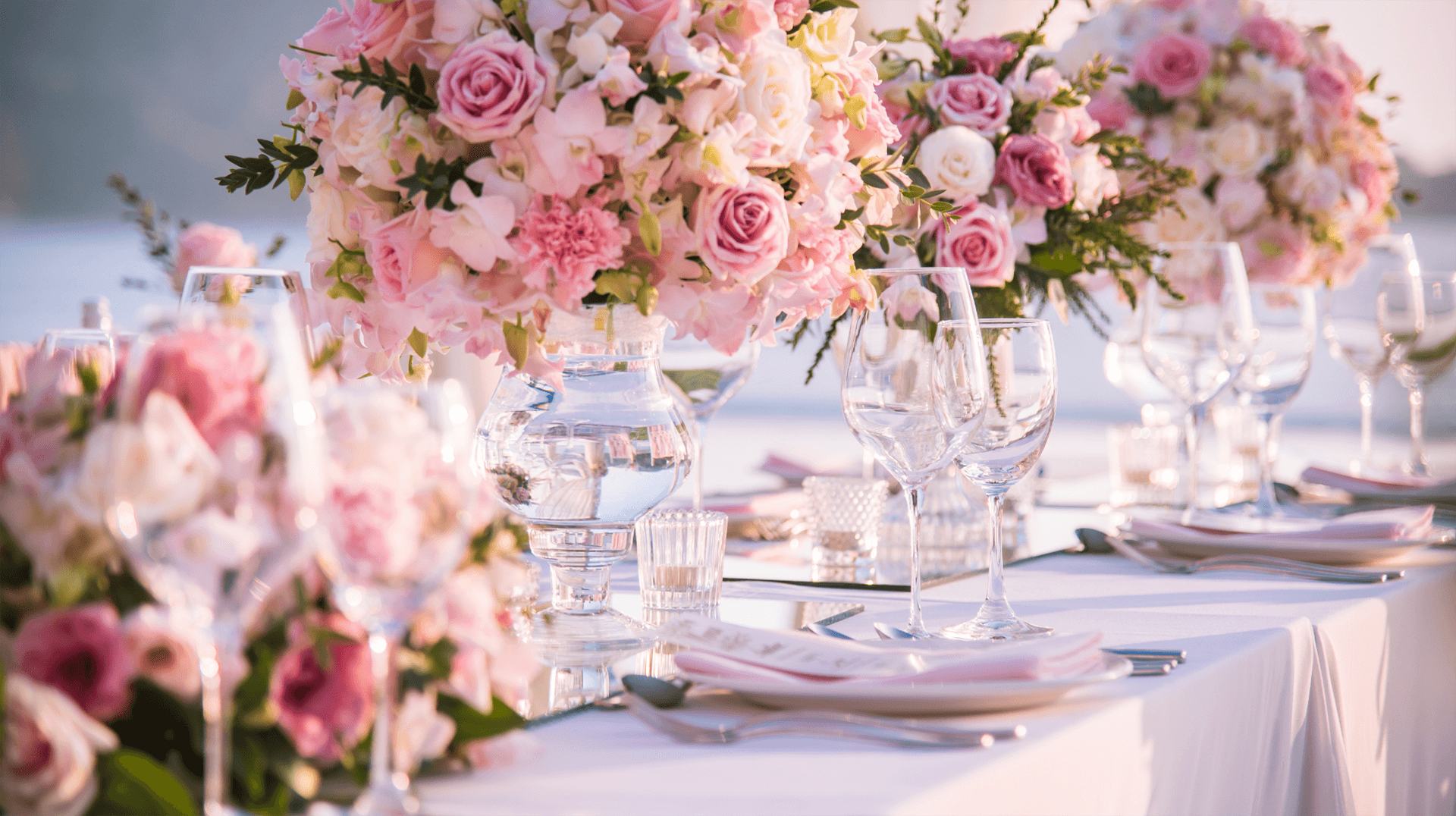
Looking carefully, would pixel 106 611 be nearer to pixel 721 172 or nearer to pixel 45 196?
pixel 721 172

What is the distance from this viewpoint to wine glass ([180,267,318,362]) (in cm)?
99

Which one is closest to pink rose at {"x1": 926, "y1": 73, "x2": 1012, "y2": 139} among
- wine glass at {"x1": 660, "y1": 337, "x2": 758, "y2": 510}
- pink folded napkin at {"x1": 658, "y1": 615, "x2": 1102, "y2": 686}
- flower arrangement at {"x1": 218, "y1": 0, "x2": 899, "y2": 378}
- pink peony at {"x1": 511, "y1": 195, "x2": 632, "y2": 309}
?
wine glass at {"x1": 660, "y1": 337, "x2": 758, "y2": 510}

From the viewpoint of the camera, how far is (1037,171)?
1.72 m

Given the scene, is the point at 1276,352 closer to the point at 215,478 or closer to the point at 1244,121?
the point at 1244,121

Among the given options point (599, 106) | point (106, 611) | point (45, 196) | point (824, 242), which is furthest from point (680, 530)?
point (45, 196)

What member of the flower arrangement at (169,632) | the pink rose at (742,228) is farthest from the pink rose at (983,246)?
the flower arrangement at (169,632)

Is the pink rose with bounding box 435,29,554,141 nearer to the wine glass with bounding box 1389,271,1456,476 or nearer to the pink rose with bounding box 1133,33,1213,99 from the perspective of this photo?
the pink rose with bounding box 1133,33,1213,99

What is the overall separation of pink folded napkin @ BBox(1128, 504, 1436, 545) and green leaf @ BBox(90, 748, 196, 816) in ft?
4.23

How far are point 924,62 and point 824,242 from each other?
2.62 feet

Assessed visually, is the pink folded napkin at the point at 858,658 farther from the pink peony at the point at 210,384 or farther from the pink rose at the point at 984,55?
the pink rose at the point at 984,55

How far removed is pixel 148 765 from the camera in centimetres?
61

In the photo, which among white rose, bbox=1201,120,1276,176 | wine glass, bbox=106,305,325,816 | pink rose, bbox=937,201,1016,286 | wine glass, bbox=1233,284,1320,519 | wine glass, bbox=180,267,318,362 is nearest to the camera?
wine glass, bbox=106,305,325,816

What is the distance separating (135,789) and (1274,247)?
7.03 ft

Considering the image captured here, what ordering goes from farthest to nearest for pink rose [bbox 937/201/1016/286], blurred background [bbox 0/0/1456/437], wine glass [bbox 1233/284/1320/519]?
blurred background [bbox 0/0/1456/437], wine glass [bbox 1233/284/1320/519], pink rose [bbox 937/201/1016/286]
